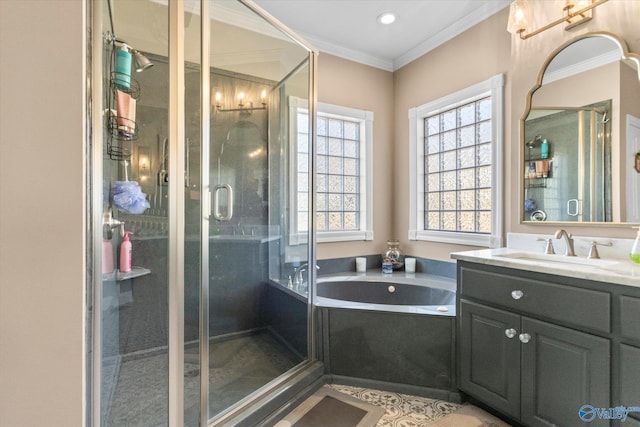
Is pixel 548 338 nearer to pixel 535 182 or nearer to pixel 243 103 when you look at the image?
pixel 535 182

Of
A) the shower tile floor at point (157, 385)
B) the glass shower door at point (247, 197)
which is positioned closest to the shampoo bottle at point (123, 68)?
the glass shower door at point (247, 197)

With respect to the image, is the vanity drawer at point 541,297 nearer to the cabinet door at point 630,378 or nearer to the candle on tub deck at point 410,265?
the cabinet door at point 630,378

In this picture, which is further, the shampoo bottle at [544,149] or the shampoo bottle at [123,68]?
the shampoo bottle at [544,149]

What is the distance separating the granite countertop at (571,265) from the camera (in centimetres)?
120

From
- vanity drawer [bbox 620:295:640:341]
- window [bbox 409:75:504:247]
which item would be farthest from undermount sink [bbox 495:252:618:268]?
window [bbox 409:75:504:247]

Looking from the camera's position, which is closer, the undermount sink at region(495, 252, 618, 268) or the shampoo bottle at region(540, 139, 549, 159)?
the undermount sink at region(495, 252, 618, 268)

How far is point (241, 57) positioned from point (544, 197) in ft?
7.53

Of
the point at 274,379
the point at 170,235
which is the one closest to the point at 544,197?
the point at 274,379

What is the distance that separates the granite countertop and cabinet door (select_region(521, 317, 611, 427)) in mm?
245

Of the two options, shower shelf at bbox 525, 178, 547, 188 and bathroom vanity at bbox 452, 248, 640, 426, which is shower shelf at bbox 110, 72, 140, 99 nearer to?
bathroom vanity at bbox 452, 248, 640, 426

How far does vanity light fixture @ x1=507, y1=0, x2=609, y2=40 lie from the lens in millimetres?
1701

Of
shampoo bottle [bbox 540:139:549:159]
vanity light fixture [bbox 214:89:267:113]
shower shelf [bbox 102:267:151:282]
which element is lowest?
shower shelf [bbox 102:267:151:282]

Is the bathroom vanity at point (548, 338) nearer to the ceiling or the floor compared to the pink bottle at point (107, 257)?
nearer to the floor

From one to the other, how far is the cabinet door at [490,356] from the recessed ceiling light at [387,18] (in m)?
2.18
